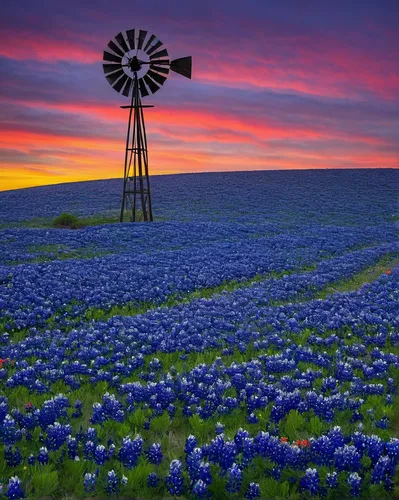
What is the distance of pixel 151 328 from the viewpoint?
33.7 ft

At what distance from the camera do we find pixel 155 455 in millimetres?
5148

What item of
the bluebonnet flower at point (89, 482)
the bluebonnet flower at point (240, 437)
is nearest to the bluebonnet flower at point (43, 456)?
the bluebonnet flower at point (89, 482)

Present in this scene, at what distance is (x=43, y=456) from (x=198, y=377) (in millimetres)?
2905

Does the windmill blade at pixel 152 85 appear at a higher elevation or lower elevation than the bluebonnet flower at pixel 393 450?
higher

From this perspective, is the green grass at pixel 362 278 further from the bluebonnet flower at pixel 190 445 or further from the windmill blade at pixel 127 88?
the windmill blade at pixel 127 88

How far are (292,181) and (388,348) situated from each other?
218ft

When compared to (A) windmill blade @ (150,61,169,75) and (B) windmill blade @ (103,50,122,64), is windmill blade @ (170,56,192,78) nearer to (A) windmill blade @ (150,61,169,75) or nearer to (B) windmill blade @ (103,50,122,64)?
(A) windmill blade @ (150,61,169,75)

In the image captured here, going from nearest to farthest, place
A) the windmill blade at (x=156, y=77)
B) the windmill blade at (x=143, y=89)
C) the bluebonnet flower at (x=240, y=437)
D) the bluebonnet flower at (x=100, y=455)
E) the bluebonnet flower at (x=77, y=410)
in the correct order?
1. the bluebonnet flower at (x=100, y=455)
2. the bluebonnet flower at (x=240, y=437)
3. the bluebonnet flower at (x=77, y=410)
4. the windmill blade at (x=156, y=77)
5. the windmill blade at (x=143, y=89)

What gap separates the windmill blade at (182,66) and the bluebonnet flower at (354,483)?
3340cm

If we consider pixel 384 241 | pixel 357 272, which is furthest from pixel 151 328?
pixel 384 241

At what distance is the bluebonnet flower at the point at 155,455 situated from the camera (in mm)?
5141

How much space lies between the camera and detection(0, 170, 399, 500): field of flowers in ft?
16.0

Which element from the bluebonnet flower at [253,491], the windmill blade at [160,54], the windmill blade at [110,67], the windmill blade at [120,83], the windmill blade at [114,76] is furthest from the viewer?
the windmill blade at [120,83]

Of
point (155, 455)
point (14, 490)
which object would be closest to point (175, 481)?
point (155, 455)
